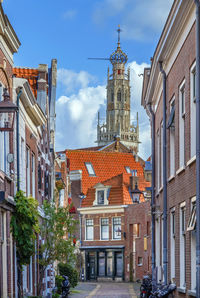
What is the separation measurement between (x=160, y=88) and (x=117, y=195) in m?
38.8

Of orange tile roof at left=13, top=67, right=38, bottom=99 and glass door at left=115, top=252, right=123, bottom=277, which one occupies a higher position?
orange tile roof at left=13, top=67, right=38, bottom=99

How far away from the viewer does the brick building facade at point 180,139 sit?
14484 millimetres

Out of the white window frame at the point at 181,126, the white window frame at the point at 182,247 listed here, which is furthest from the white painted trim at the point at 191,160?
the white window frame at the point at 182,247

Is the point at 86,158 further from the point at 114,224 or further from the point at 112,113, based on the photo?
the point at 112,113

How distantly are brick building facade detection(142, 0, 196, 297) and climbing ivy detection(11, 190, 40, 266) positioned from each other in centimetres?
391

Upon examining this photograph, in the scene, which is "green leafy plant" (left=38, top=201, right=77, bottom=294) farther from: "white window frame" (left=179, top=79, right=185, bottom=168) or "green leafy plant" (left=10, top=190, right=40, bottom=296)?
"white window frame" (left=179, top=79, right=185, bottom=168)

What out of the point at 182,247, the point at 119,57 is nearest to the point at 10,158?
the point at 182,247

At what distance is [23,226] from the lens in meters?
20.1

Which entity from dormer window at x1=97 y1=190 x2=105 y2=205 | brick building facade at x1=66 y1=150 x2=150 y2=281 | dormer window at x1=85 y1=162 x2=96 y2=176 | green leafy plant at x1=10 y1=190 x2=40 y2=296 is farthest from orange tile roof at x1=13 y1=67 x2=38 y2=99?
dormer window at x1=85 y1=162 x2=96 y2=176

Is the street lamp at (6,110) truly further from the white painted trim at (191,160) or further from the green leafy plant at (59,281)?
the green leafy plant at (59,281)

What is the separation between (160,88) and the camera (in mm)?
22094

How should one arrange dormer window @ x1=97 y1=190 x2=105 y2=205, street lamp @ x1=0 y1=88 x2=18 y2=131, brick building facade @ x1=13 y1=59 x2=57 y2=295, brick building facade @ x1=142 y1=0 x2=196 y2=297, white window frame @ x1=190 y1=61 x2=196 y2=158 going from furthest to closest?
dormer window @ x1=97 y1=190 x2=105 y2=205 < brick building facade @ x1=13 y1=59 x2=57 y2=295 < street lamp @ x1=0 y1=88 x2=18 y2=131 < brick building facade @ x1=142 y1=0 x2=196 y2=297 < white window frame @ x1=190 y1=61 x2=196 y2=158

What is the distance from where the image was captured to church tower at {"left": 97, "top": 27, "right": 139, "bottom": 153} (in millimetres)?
160250

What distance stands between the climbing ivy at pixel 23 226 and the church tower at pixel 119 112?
138 meters
